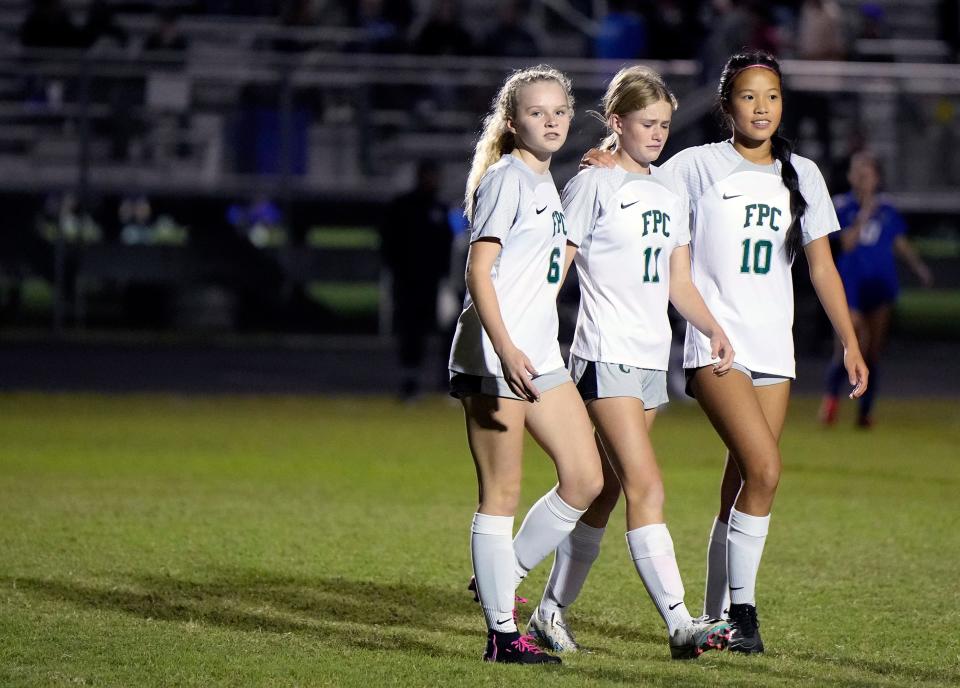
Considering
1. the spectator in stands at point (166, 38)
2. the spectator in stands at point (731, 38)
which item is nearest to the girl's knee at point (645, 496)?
the spectator in stands at point (731, 38)

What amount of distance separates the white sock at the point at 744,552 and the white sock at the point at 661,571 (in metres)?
0.29

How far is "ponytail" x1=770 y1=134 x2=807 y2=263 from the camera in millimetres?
5828

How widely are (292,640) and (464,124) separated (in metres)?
15.0

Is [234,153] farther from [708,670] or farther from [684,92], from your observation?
[708,670]

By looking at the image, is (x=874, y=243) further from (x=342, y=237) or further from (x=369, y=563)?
(x=342, y=237)

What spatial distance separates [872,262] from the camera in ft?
43.6

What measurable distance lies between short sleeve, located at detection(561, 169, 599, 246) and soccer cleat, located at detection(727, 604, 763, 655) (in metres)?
1.45

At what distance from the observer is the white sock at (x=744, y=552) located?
5.82 m

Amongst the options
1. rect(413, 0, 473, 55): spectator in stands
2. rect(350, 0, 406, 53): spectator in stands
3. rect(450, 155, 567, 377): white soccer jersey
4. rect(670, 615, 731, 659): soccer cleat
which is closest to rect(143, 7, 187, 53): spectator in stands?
rect(350, 0, 406, 53): spectator in stands

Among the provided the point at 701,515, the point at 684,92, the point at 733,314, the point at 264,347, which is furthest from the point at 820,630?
the point at 264,347

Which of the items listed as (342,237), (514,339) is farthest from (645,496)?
(342,237)

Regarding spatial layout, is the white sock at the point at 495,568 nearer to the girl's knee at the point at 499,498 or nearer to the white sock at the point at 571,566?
the girl's knee at the point at 499,498

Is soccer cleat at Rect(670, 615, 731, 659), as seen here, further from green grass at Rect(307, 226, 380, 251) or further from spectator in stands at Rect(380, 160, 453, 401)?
green grass at Rect(307, 226, 380, 251)

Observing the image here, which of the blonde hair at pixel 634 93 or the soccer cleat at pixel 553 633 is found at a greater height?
the blonde hair at pixel 634 93
